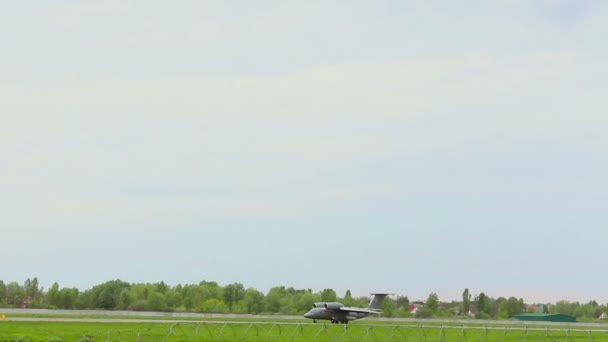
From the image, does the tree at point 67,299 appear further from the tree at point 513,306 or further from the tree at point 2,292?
the tree at point 513,306

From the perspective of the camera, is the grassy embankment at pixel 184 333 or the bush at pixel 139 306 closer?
the grassy embankment at pixel 184 333

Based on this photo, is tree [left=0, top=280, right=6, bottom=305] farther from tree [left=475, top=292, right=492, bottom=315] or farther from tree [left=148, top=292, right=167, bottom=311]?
tree [left=475, top=292, right=492, bottom=315]

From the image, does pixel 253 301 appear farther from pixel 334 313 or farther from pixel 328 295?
pixel 334 313

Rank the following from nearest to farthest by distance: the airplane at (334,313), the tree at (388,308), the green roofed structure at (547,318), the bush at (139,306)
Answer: the airplane at (334,313)
the bush at (139,306)
the green roofed structure at (547,318)
the tree at (388,308)

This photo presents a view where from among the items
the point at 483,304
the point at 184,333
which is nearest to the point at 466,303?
the point at 483,304

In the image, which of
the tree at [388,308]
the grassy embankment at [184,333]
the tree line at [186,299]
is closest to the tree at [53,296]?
the tree line at [186,299]

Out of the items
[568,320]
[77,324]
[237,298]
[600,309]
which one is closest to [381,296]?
[77,324]

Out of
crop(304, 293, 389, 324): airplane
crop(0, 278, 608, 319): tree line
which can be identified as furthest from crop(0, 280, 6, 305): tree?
crop(304, 293, 389, 324): airplane

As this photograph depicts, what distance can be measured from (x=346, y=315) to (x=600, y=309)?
92.0 metres

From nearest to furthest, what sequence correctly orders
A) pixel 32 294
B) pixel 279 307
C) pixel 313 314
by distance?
pixel 313 314 → pixel 279 307 → pixel 32 294

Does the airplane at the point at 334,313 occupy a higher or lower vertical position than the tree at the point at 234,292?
lower

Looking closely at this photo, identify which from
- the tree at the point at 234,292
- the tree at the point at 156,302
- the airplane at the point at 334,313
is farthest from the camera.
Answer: the tree at the point at 234,292

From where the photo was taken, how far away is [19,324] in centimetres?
5806

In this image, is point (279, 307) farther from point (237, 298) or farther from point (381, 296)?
point (381, 296)
